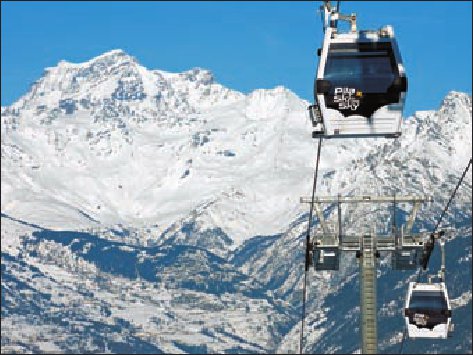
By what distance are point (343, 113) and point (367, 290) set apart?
141ft

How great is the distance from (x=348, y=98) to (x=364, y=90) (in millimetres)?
413

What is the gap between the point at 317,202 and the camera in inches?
2702

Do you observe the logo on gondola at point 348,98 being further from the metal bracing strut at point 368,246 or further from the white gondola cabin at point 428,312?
the white gondola cabin at point 428,312

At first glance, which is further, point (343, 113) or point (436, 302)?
point (436, 302)

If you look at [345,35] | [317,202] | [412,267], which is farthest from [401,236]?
[345,35]

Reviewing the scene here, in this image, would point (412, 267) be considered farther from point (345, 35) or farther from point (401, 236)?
point (345, 35)

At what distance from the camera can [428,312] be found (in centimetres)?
7331

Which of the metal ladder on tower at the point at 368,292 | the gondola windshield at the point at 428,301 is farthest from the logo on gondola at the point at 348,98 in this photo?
the metal ladder on tower at the point at 368,292

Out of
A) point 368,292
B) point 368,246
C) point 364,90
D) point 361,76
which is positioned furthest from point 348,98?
point 368,292

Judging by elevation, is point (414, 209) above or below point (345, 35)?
above

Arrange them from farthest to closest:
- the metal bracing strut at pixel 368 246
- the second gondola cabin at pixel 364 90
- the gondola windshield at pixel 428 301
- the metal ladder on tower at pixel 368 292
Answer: the metal ladder on tower at pixel 368 292 → the gondola windshield at pixel 428 301 → the metal bracing strut at pixel 368 246 → the second gondola cabin at pixel 364 90

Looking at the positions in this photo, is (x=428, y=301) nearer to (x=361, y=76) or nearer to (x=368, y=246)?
(x=368, y=246)

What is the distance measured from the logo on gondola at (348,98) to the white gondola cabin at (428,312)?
133 ft

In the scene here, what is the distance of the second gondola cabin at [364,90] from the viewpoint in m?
32.4
